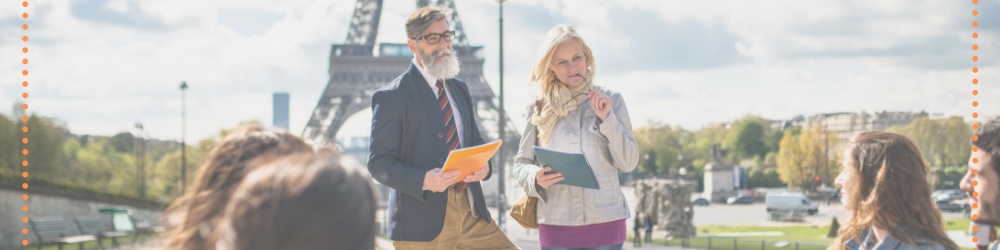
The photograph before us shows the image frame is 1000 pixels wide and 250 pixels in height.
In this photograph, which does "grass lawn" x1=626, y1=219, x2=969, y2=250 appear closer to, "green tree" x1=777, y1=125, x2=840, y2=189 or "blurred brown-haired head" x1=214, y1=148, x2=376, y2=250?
"blurred brown-haired head" x1=214, y1=148, x2=376, y2=250

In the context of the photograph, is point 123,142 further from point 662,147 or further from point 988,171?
point 662,147

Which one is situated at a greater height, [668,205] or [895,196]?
[895,196]

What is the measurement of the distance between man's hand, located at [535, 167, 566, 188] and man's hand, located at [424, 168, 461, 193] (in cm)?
52

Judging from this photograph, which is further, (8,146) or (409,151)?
(8,146)

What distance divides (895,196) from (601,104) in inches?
60.5

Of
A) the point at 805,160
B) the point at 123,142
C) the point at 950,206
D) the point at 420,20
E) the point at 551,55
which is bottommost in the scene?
the point at 950,206

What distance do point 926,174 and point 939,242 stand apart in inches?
9.2

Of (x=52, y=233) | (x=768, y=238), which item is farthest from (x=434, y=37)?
(x=768, y=238)

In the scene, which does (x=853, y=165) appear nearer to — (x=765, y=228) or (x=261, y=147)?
(x=261, y=147)

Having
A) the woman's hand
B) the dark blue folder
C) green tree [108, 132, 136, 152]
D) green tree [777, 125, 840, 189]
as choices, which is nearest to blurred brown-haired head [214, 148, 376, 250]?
the dark blue folder

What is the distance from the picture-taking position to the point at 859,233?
3.63m

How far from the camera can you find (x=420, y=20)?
4645 millimetres

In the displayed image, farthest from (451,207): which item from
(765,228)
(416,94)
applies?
(765,228)

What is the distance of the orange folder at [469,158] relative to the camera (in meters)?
4.12
